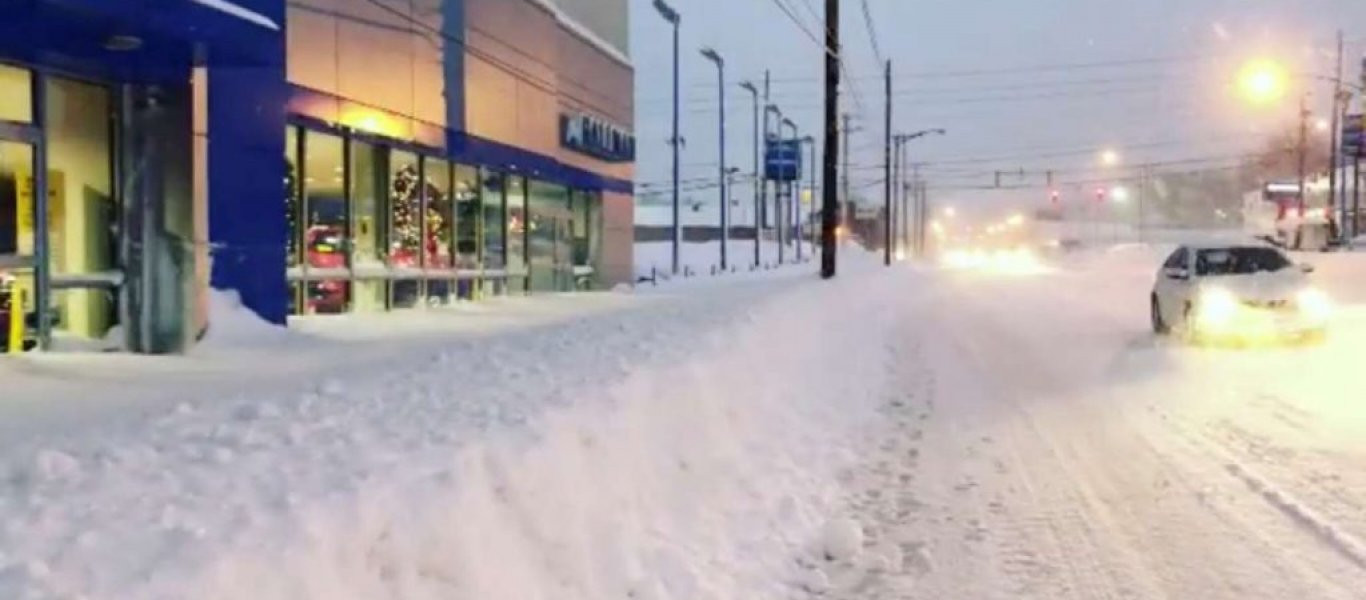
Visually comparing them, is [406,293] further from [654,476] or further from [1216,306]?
[654,476]

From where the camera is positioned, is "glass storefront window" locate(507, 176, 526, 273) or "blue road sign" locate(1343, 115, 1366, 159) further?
"blue road sign" locate(1343, 115, 1366, 159)

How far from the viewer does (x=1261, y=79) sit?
34188 millimetres

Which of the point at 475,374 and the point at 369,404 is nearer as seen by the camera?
the point at 369,404

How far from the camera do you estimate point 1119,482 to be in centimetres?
963

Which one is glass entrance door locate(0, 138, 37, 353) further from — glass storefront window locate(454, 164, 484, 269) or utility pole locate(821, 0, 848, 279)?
utility pole locate(821, 0, 848, 279)

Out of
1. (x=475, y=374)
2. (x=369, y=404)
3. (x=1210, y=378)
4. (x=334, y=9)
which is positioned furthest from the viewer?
Answer: (x=334, y=9)

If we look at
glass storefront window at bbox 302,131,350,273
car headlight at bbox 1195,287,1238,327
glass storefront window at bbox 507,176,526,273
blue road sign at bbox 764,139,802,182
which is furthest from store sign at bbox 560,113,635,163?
blue road sign at bbox 764,139,802,182

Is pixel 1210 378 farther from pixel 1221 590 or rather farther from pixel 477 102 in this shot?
pixel 477 102

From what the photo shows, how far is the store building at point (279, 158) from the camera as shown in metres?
13.2

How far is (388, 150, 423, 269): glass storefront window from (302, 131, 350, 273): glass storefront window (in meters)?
1.69

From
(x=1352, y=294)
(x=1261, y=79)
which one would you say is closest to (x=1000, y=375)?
(x=1261, y=79)

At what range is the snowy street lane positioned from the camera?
7102 mm

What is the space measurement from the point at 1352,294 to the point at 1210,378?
22824 mm

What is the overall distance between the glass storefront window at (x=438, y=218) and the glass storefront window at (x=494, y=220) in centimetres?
219
